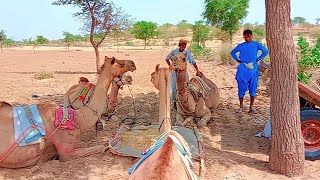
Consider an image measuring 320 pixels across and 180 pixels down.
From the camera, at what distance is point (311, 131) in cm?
687

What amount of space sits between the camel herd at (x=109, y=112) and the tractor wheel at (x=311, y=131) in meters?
2.21

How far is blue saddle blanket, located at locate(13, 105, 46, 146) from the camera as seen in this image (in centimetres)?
590

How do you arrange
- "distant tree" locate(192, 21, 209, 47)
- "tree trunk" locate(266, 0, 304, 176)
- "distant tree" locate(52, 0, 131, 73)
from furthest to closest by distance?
"distant tree" locate(192, 21, 209, 47)
"distant tree" locate(52, 0, 131, 73)
"tree trunk" locate(266, 0, 304, 176)

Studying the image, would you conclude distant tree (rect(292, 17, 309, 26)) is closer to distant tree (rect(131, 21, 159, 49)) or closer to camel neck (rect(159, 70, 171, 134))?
distant tree (rect(131, 21, 159, 49))

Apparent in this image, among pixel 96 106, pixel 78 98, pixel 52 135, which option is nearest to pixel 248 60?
pixel 78 98

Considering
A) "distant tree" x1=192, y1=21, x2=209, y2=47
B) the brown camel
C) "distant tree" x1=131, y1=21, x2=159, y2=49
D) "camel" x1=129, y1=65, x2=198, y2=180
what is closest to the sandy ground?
the brown camel

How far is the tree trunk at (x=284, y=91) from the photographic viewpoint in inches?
230

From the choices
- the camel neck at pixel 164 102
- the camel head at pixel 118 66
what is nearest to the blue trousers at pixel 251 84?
the camel head at pixel 118 66

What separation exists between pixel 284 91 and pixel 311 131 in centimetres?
133

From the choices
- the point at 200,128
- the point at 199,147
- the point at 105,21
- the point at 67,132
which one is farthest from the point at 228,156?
the point at 105,21

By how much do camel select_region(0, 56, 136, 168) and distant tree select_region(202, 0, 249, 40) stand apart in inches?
888

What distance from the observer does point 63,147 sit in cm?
622

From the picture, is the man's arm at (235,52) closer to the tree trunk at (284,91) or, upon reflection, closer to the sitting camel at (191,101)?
the sitting camel at (191,101)

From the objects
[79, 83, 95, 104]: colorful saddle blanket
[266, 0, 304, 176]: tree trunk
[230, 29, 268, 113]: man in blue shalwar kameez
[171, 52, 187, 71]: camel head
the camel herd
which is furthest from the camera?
[230, 29, 268, 113]: man in blue shalwar kameez
